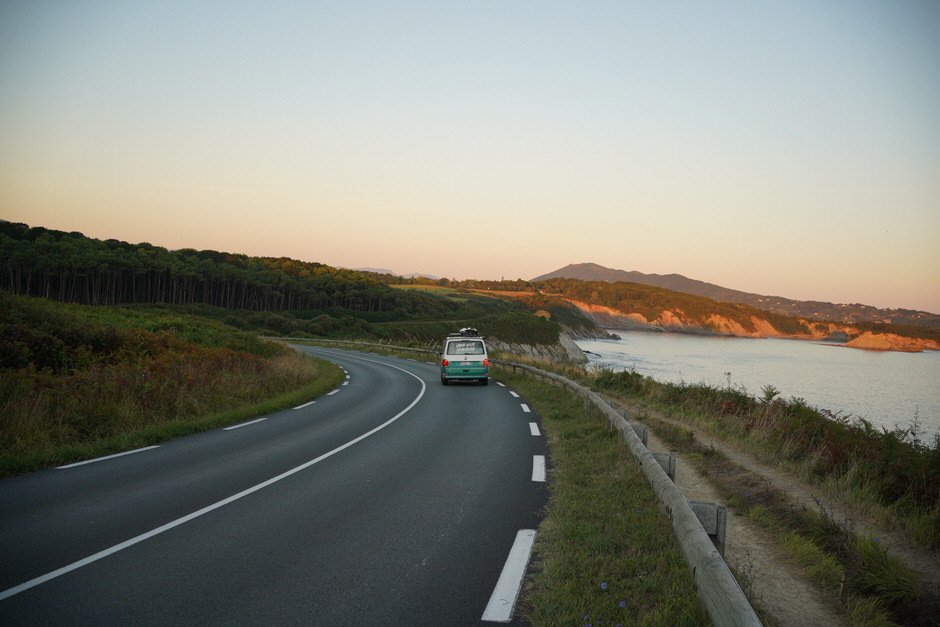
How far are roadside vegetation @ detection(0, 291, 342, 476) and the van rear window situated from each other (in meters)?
4.87

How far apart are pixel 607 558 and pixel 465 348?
1691 centimetres

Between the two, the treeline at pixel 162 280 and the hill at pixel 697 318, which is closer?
the treeline at pixel 162 280

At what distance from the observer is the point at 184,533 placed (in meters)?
5.04

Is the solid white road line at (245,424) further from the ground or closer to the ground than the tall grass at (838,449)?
closer to the ground

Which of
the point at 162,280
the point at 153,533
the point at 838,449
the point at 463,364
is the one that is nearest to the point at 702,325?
the point at 162,280

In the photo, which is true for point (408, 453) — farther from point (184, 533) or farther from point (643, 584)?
point (643, 584)

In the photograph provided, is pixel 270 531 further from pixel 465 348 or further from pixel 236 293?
pixel 236 293

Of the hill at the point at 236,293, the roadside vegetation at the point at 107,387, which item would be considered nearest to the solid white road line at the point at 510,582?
the roadside vegetation at the point at 107,387

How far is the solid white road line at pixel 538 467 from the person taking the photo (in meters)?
7.30

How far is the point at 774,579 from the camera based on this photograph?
4.21 metres

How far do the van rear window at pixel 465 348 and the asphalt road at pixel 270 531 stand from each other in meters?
10.9

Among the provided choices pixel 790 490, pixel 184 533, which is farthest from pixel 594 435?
pixel 184 533

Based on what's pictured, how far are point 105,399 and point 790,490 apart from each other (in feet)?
39.9

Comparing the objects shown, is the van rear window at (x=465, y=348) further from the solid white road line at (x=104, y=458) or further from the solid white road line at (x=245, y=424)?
the solid white road line at (x=104, y=458)
